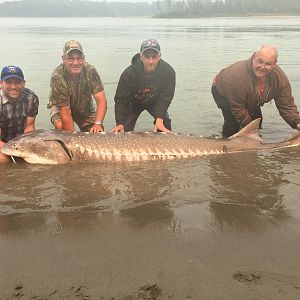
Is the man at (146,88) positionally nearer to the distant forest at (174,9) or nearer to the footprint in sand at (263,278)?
the footprint in sand at (263,278)

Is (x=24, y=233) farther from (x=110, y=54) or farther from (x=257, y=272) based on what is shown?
(x=110, y=54)

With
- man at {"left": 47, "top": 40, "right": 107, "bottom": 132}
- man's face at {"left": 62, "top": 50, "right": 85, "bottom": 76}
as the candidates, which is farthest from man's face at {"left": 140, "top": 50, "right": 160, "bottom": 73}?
man's face at {"left": 62, "top": 50, "right": 85, "bottom": 76}

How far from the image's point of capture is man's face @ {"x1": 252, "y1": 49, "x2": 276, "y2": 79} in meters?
5.55

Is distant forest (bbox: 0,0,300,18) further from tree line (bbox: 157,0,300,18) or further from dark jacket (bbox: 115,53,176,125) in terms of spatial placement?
dark jacket (bbox: 115,53,176,125)

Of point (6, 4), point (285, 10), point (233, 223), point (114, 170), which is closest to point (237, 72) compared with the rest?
point (114, 170)

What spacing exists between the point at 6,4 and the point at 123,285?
583 feet

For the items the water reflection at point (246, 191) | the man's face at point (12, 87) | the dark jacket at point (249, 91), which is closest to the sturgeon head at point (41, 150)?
the man's face at point (12, 87)

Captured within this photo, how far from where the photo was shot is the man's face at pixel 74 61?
18.2 ft

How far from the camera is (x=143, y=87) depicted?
634cm

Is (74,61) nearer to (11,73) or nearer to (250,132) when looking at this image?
(11,73)

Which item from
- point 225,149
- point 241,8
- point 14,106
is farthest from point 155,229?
point 241,8

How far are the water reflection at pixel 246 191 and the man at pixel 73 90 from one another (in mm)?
1967

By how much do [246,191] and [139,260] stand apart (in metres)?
1.66

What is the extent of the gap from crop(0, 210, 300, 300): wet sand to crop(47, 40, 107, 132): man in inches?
107
